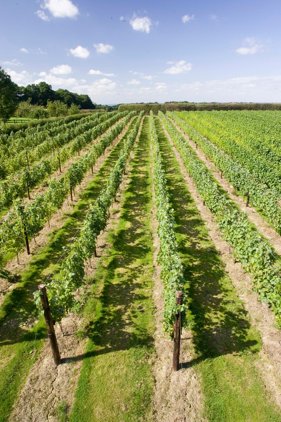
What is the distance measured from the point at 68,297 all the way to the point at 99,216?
6.23m

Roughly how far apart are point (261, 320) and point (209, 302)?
193 centimetres

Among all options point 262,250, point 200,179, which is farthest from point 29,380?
point 200,179

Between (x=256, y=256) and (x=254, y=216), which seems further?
(x=254, y=216)

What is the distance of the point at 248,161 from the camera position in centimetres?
2872

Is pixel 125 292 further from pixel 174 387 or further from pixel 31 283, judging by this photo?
pixel 174 387

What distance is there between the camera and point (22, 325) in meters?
10.8

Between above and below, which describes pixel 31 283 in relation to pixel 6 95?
below

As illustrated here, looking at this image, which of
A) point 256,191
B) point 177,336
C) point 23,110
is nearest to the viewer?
point 177,336

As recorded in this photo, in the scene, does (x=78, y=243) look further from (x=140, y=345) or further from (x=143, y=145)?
(x=143, y=145)

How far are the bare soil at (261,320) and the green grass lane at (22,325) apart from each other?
23.1 feet

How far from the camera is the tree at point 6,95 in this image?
2491 inches

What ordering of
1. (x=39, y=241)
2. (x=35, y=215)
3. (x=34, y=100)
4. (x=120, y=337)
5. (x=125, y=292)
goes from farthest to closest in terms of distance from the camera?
(x=34, y=100)
(x=39, y=241)
(x=35, y=215)
(x=125, y=292)
(x=120, y=337)

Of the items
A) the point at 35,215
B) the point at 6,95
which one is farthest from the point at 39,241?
the point at 6,95

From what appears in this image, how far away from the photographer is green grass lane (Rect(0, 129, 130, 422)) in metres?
8.76
